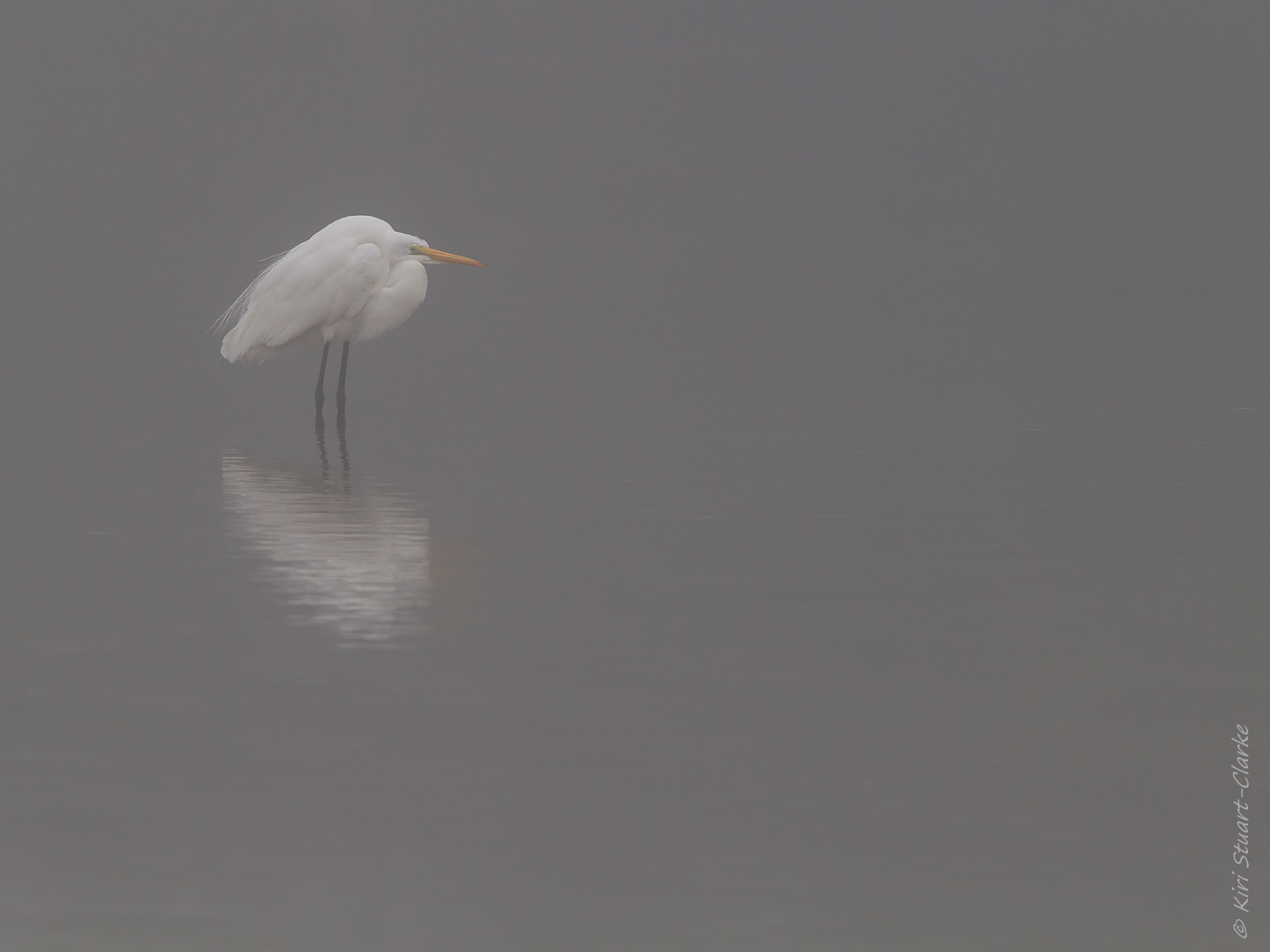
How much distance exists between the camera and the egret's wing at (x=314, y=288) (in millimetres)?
9320

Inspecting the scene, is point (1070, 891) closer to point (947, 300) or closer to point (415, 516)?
point (415, 516)

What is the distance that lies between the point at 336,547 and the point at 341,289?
3809mm

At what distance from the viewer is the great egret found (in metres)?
9.34

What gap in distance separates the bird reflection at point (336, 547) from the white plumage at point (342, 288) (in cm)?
181

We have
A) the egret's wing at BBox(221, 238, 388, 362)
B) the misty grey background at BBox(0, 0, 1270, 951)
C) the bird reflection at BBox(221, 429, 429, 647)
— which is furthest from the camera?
the egret's wing at BBox(221, 238, 388, 362)

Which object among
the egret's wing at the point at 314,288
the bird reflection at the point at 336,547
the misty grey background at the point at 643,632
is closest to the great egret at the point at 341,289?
the egret's wing at the point at 314,288

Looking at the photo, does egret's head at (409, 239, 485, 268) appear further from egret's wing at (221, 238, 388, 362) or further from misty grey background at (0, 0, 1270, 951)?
misty grey background at (0, 0, 1270, 951)

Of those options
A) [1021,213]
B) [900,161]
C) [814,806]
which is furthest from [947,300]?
[900,161]

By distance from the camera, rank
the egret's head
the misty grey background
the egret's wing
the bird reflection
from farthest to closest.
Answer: the egret's head, the egret's wing, the bird reflection, the misty grey background

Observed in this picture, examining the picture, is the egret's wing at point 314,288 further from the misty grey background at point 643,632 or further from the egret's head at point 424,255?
the misty grey background at point 643,632

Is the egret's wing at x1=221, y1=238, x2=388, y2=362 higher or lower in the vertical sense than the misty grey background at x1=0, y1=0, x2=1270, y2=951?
higher

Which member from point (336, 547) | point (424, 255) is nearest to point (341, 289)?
point (424, 255)

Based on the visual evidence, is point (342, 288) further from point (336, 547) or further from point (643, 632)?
point (643, 632)

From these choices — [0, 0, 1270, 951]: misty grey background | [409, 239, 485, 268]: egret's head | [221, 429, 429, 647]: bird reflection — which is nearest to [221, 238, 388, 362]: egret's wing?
[409, 239, 485, 268]: egret's head
